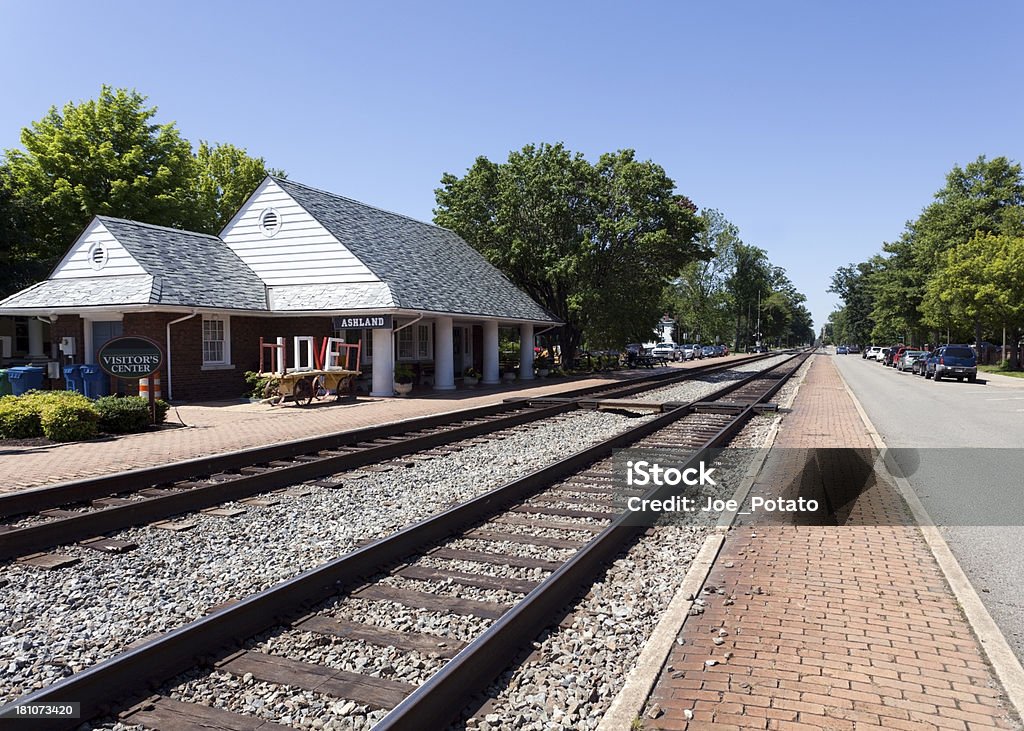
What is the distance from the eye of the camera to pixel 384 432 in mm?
12859

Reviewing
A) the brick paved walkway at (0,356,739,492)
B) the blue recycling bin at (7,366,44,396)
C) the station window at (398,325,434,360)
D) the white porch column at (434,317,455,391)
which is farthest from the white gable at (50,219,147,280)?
the white porch column at (434,317,455,391)

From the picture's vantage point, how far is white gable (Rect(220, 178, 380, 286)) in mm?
22969

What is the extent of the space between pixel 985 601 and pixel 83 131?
45954mm

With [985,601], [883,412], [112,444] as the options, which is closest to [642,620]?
[985,601]

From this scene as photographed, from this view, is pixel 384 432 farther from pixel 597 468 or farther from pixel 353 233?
pixel 353 233

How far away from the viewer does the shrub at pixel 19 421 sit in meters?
12.5

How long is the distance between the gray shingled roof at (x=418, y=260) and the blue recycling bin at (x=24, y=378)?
945cm

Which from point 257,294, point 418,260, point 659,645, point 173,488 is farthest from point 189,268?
point 659,645

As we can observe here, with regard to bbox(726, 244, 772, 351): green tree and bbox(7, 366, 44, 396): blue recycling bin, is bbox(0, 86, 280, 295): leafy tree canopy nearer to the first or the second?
bbox(7, 366, 44, 396): blue recycling bin

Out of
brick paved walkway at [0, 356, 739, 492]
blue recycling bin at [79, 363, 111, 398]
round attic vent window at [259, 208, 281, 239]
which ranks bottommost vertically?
brick paved walkway at [0, 356, 739, 492]

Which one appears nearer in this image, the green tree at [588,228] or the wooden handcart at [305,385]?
the wooden handcart at [305,385]

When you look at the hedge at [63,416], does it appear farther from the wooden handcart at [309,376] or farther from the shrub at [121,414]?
the wooden handcart at [309,376]

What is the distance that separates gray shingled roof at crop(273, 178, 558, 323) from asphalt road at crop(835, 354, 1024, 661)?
45.8 ft

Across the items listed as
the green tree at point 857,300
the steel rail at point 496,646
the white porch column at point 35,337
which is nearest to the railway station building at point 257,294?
the white porch column at point 35,337
